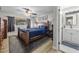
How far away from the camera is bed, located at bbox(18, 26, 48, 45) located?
2.10m

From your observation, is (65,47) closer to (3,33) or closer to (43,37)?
(43,37)

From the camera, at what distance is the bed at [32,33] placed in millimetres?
2098

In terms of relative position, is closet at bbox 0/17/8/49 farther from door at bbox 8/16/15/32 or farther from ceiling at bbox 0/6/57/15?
ceiling at bbox 0/6/57/15

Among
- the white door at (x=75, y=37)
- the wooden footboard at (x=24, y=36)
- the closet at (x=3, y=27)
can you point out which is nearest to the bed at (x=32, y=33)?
the wooden footboard at (x=24, y=36)

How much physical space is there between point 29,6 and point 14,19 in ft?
1.08

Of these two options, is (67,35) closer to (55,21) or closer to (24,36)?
(55,21)

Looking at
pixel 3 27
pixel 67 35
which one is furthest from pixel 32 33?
pixel 67 35

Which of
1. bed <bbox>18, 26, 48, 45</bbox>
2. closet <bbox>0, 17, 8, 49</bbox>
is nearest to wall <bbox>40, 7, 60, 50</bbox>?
bed <bbox>18, 26, 48, 45</bbox>

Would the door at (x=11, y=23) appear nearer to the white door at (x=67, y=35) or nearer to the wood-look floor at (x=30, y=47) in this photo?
the wood-look floor at (x=30, y=47)

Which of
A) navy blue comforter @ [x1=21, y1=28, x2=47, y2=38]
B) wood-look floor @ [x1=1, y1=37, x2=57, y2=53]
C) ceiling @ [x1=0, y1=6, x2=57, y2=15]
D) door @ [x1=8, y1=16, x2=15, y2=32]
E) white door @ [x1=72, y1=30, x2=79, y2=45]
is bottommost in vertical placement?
wood-look floor @ [x1=1, y1=37, x2=57, y2=53]

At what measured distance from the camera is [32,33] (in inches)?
83.3
